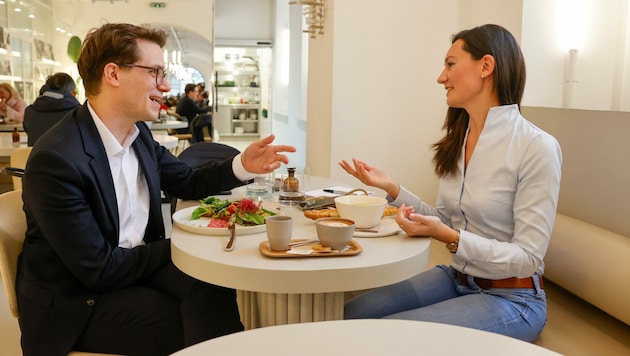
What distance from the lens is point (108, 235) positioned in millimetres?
1701

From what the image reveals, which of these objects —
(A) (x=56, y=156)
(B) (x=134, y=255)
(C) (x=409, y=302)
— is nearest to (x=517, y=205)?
(C) (x=409, y=302)

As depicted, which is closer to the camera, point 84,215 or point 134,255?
point 84,215

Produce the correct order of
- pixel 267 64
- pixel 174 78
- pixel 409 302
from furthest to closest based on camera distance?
pixel 267 64, pixel 174 78, pixel 409 302

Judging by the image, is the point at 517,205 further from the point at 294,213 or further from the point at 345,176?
the point at 345,176

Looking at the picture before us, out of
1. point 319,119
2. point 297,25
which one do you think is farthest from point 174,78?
point 319,119

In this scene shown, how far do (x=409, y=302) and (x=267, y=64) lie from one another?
13185 millimetres

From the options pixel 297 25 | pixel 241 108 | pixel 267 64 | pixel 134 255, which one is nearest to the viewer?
pixel 134 255

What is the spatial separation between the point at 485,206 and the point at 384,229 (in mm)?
399

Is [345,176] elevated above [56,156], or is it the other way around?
[56,156]

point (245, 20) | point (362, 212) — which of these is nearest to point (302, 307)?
point (362, 212)

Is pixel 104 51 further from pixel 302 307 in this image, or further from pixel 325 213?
pixel 302 307

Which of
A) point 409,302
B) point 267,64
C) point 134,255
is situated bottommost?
point 409,302

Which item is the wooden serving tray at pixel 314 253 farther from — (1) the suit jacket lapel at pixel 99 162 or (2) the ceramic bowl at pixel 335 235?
(1) the suit jacket lapel at pixel 99 162

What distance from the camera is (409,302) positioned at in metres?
1.97
